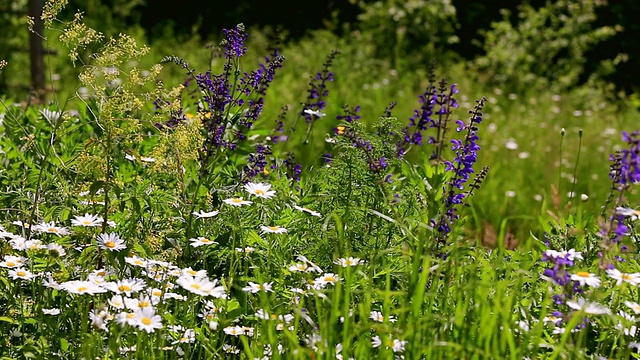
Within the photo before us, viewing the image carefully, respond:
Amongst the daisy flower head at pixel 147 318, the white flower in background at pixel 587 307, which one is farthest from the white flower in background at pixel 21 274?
the white flower in background at pixel 587 307

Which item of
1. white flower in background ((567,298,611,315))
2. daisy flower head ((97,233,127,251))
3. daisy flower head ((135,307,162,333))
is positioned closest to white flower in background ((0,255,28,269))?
daisy flower head ((97,233,127,251))

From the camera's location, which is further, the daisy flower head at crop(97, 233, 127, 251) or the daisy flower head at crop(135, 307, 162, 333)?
the daisy flower head at crop(97, 233, 127, 251)

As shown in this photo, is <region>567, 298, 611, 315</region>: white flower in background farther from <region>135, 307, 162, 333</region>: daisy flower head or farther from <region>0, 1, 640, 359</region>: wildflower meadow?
<region>135, 307, 162, 333</region>: daisy flower head

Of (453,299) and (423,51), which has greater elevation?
(423,51)

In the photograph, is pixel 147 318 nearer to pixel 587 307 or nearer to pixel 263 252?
pixel 263 252

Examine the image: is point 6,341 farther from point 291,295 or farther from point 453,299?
point 453,299

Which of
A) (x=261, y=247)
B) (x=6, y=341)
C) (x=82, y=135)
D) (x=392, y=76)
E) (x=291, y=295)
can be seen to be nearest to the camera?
(x=6, y=341)

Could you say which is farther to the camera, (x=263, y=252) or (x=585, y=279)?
(x=263, y=252)

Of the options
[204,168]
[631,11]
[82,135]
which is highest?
[631,11]

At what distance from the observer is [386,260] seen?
8.71ft

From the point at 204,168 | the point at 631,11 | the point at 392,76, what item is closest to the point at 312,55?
the point at 392,76

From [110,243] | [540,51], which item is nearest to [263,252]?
[110,243]

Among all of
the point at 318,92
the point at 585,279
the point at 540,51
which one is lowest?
the point at 585,279

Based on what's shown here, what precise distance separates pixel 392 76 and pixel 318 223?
225 inches
